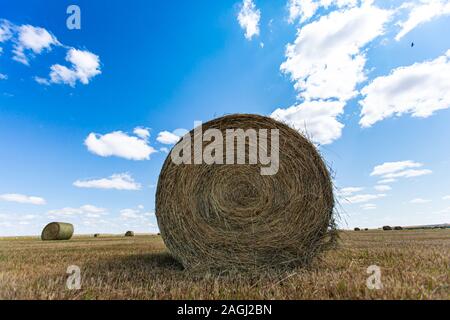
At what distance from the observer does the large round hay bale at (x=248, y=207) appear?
428 cm

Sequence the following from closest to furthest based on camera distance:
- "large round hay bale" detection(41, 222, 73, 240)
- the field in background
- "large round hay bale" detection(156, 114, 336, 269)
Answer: the field in background, "large round hay bale" detection(156, 114, 336, 269), "large round hay bale" detection(41, 222, 73, 240)

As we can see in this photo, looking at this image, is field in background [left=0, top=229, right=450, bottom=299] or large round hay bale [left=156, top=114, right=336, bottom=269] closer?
field in background [left=0, top=229, right=450, bottom=299]

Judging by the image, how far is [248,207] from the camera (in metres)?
4.41

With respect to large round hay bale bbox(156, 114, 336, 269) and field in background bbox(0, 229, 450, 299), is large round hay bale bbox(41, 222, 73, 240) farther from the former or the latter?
large round hay bale bbox(156, 114, 336, 269)

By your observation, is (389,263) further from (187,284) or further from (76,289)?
(76,289)

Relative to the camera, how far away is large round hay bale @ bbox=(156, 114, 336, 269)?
428cm

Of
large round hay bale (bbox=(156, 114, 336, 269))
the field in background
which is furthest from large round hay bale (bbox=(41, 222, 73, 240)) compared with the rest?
large round hay bale (bbox=(156, 114, 336, 269))

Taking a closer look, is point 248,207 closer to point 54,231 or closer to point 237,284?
point 237,284

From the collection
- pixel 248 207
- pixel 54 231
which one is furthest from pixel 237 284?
pixel 54 231

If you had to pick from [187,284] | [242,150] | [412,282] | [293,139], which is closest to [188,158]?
[242,150]

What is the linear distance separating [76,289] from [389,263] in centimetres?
379

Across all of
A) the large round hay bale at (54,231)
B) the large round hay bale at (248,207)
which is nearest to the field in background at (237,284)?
the large round hay bale at (248,207)
